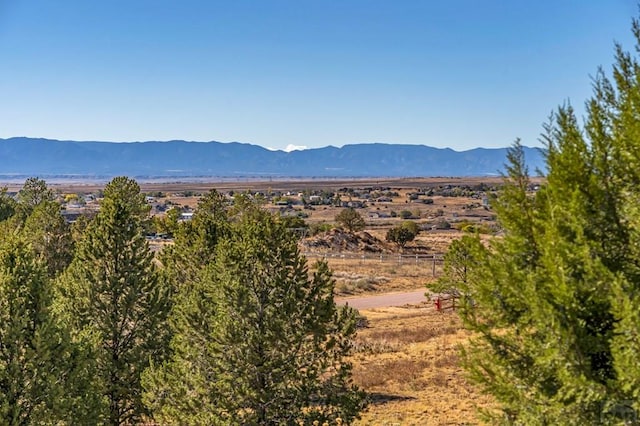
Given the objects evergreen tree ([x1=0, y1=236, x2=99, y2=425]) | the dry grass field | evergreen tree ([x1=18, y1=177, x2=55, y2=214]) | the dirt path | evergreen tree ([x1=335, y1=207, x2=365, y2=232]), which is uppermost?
evergreen tree ([x1=18, y1=177, x2=55, y2=214])

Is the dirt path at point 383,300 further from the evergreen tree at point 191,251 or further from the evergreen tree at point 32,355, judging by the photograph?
the evergreen tree at point 32,355

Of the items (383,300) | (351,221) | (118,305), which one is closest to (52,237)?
(118,305)

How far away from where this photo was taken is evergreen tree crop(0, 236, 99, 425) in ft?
32.7

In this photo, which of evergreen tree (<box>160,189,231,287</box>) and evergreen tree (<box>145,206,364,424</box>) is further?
evergreen tree (<box>160,189,231,287</box>)

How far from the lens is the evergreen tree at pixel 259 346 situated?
10836mm

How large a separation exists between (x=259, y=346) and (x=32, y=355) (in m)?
4.14

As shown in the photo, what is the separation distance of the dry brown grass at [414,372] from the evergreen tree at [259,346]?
3.10 meters

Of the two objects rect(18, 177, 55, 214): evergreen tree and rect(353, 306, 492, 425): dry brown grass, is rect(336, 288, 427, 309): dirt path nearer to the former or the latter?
rect(353, 306, 492, 425): dry brown grass

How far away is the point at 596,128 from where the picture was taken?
8.19 m

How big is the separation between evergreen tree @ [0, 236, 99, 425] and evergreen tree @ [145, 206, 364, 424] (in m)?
1.81

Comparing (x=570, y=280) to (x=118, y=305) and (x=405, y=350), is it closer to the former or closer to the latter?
(x=118, y=305)

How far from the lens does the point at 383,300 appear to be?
4256 cm

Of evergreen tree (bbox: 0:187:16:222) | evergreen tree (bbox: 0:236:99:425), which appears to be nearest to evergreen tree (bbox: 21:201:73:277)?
evergreen tree (bbox: 0:236:99:425)

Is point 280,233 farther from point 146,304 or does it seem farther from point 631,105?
point 631,105
